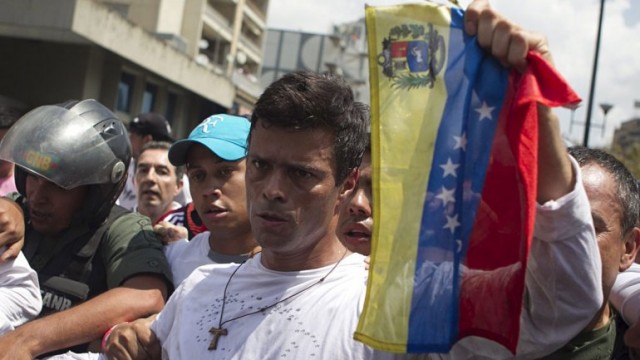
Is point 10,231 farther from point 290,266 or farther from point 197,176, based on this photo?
point 290,266

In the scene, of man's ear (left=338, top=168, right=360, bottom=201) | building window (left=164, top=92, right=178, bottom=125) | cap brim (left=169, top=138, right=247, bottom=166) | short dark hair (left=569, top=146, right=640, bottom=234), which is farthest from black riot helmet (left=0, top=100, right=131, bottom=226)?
building window (left=164, top=92, right=178, bottom=125)

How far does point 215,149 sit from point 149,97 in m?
23.2

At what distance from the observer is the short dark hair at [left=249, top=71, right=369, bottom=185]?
2244mm

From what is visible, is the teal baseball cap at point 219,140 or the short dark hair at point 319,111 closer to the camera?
the short dark hair at point 319,111

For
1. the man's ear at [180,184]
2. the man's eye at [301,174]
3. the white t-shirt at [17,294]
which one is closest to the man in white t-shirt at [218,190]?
the white t-shirt at [17,294]

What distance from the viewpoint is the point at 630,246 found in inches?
97.6

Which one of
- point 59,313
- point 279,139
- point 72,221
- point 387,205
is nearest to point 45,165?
point 72,221

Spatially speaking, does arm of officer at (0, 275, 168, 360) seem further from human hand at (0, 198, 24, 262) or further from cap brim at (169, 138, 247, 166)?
cap brim at (169, 138, 247, 166)

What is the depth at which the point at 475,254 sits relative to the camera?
1765 millimetres

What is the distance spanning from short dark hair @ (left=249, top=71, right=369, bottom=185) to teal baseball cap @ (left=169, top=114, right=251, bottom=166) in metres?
1.06

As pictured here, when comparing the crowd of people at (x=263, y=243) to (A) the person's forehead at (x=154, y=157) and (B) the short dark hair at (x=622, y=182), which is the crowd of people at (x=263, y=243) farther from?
(A) the person's forehead at (x=154, y=157)

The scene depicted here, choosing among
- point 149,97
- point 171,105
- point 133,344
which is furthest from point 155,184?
point 171,105

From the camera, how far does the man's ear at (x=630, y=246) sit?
8.01 feet

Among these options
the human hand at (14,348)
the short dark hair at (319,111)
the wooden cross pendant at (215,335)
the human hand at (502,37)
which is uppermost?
the human hand at (502,37)
